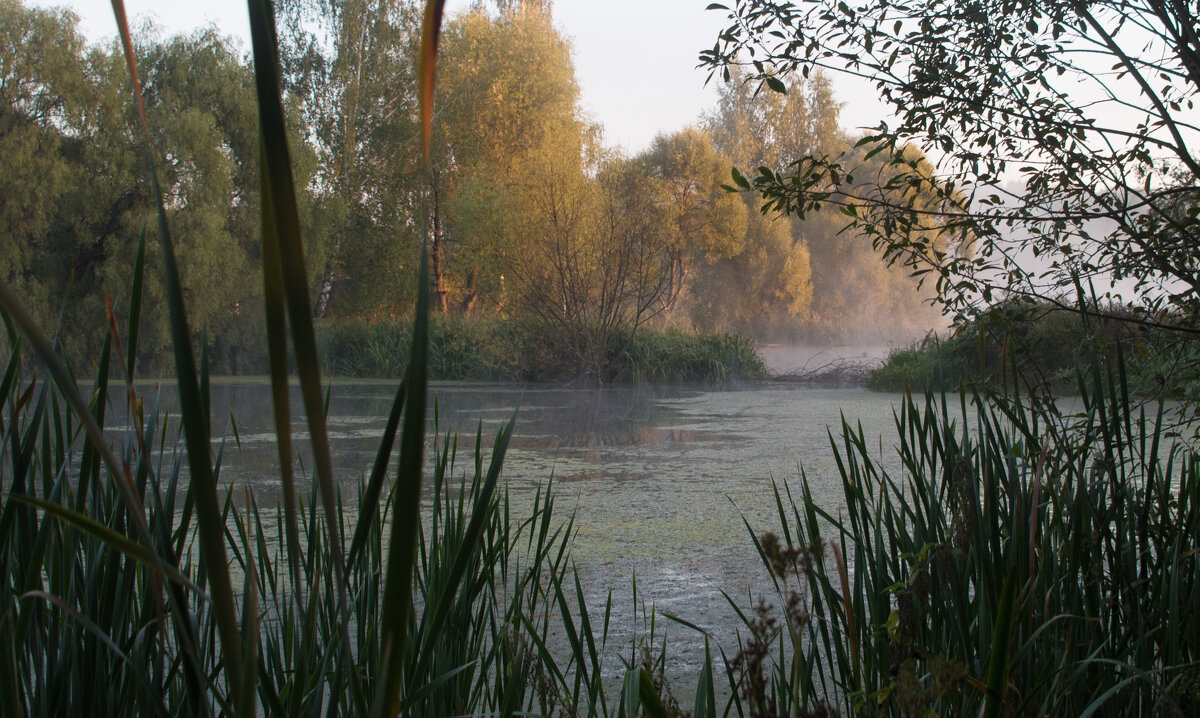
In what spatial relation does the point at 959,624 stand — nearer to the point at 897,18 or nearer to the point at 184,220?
the point at 897,18

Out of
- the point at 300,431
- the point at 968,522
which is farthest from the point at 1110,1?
the point at 300,431

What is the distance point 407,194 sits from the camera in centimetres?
1597

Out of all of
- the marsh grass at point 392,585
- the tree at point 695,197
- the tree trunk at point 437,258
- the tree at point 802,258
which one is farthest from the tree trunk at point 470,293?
the marsh grass at point 392,585

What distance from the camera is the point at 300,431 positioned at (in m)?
5.73

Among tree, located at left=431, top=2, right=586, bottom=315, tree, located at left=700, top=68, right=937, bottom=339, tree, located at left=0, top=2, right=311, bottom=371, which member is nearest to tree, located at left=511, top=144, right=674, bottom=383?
tree, located at left=0, top=2, right=311, bottom=371

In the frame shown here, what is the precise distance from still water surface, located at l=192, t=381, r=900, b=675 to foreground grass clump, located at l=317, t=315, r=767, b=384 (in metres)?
1.07

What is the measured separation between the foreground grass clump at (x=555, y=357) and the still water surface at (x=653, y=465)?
3.52 feet

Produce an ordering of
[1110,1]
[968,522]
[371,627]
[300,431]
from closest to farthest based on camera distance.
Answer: [371,627]
[968,522]
[1110,1]
[300,431]

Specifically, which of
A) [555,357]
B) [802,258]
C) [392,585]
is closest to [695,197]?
[802,258]

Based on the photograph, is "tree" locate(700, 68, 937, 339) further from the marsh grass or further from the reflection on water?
the marsh grass

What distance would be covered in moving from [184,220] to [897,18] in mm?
9850

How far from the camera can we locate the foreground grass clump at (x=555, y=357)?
31.9 ft

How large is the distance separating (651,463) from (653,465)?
0.06 metres

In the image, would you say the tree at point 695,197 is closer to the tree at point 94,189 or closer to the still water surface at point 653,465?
the tree at point 94,189
